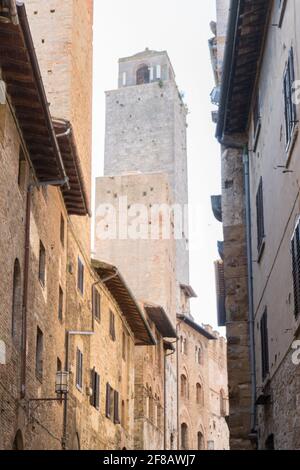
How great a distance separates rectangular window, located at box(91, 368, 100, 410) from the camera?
24822 millimetres

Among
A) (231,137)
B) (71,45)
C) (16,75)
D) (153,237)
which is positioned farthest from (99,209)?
(16,75)

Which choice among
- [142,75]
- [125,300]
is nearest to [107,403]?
[125,300]

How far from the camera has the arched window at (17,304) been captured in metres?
15.8

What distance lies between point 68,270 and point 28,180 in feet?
16.9

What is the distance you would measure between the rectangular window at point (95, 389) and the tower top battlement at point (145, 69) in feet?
A: 138

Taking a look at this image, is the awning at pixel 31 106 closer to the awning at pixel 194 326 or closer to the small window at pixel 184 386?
the awning at pixel 194 326

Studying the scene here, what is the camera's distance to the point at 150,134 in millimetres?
61500

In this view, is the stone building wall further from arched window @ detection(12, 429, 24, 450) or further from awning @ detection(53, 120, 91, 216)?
arched window @ detection(12, 429, 24, 450)

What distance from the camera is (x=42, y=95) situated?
15.1 m

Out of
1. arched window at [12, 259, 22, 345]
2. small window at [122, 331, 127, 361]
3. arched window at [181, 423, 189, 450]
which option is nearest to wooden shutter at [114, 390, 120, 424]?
small window at [122, 331, 127, 361]

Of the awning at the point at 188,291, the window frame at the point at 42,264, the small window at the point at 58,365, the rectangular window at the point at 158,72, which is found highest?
the rectangular window at the point at 158,72

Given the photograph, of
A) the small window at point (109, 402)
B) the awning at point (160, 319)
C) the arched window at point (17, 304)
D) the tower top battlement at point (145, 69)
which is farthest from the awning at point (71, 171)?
the tower top battlement at point (145, 69)
